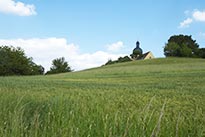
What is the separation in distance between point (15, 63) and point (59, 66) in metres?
11.4

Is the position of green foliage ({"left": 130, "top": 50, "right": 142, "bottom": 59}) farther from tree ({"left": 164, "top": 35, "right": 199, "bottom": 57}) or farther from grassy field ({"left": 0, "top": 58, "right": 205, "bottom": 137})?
grassy field ({"left": 0, "top": 58, "right": 205, "bottom": 137})

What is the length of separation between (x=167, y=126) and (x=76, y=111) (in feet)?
4.98

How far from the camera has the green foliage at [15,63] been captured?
52812mm

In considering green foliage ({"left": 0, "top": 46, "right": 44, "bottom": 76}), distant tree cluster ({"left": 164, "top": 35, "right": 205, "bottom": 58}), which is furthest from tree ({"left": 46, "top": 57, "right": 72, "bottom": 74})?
distant tree cluster ({"left": 164, "top": 35, "right": 205, "bottom": 58})

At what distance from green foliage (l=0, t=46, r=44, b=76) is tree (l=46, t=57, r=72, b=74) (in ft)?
12.7

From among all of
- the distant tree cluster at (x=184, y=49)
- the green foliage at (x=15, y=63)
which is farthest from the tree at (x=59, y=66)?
the distant tree cluster at (x=184, y=49)

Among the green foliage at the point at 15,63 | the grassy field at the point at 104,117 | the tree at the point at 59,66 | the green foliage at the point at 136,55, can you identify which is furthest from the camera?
the green foliage at the point at 136,55

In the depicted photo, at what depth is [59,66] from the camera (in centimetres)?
6438

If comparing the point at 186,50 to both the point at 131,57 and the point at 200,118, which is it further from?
the point at 200,118

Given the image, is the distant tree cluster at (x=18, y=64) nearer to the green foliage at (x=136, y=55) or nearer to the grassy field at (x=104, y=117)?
the green foliage at (x=136, y=55)

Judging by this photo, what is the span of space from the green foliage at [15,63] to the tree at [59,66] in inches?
153

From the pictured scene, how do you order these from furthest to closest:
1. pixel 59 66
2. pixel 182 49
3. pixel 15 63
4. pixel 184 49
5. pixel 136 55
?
Result: 1. pixel 136 55
2. pixel 59 66
3. pixel 182 49
4. pixel 184 49
5. pixel 15 63

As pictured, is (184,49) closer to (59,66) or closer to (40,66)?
(59,66)

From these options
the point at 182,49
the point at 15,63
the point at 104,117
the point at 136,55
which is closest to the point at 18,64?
the point at 15,63
